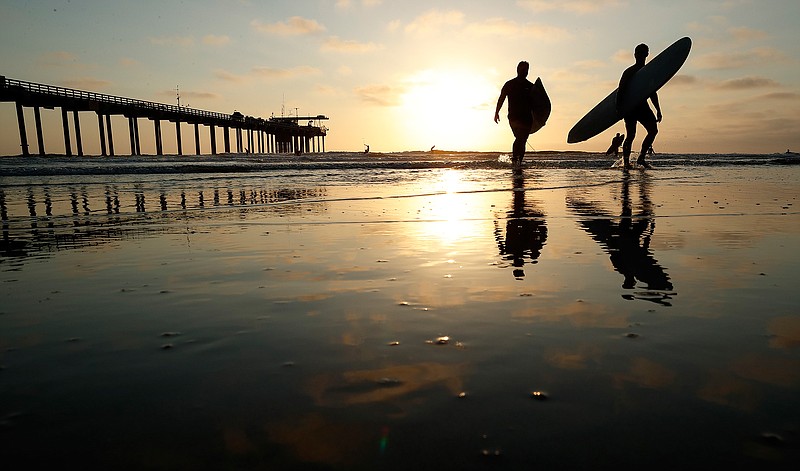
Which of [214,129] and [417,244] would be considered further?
[214,129]

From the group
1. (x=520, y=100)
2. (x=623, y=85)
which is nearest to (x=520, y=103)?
(x=520, y=100)

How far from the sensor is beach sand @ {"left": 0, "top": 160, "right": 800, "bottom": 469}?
951 mm

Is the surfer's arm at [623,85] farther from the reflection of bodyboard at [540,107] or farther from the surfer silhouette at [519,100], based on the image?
the reflection of bodyboard at [540,107]

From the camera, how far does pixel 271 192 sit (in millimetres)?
7371

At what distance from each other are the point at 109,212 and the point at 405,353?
4.92 metres

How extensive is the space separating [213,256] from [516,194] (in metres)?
4.68

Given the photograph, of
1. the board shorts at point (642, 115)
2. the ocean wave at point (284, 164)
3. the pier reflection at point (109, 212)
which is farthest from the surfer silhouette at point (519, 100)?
the pier reflection at point (109, 212)

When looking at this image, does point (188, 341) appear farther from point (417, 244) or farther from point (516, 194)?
point (516, 194)

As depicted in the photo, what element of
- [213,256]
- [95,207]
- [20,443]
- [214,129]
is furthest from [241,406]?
[214,129]

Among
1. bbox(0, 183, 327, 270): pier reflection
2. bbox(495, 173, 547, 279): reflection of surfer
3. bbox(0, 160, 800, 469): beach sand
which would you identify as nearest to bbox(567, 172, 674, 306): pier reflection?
bbox(0, 160, 800, 469): beach sand

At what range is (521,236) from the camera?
3432mm

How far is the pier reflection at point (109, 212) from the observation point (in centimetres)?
354

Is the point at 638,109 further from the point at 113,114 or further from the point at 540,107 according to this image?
the point at 113,114

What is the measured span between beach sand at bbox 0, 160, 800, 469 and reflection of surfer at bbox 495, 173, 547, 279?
0.11 ft
